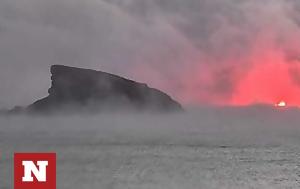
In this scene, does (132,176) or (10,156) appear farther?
(10,156)

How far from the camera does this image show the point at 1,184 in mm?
61125

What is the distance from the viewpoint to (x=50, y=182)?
187 ft

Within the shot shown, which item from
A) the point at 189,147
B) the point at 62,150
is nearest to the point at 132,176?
the point at 62,150

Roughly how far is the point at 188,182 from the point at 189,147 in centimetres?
5982

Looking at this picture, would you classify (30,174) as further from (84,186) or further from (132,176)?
(132,176)

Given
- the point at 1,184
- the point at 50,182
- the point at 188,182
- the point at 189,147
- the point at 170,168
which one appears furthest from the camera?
the point at 189,147

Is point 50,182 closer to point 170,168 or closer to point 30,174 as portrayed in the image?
point 30,174

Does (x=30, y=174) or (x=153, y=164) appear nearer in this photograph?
(x=30, y=174)

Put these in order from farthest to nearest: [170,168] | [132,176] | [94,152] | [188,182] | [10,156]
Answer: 1. [94,152]
2. [10,156]
3. [170,168]
4. [132,176]
5. [188,182]

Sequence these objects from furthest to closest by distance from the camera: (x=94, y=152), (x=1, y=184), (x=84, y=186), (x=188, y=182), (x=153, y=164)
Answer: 1. (x=94, y=152)
2. (x=153, y=164)
3. (x=188, y=182)
4. (x=84, y=186)
5. (x=1, y=184)

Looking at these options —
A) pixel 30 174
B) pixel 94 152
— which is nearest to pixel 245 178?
pixel 30 174

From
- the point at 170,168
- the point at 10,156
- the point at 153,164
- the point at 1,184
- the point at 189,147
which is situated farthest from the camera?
the point at 189,147

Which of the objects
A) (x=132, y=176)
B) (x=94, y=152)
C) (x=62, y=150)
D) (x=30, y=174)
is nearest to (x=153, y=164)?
(x=132, y=176)

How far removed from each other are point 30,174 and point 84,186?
661 inches
